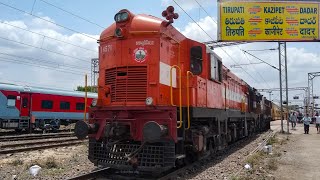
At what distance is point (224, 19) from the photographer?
19.2 metres

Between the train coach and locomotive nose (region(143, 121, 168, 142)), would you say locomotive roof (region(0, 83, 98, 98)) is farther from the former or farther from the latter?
locomotive nose (region(143, 121, 168, 142))

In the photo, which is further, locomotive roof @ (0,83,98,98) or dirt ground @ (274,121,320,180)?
locomotive roof @ (0,83,98,98)

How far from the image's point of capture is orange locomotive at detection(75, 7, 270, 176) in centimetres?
781

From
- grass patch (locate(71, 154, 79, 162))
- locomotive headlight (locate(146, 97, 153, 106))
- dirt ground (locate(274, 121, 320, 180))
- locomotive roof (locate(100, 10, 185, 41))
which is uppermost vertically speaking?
locomotive roof (locate(100, 10, 185, 41))

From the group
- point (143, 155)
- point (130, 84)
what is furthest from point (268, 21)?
point (143, 155)

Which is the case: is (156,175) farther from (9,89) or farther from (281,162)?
(9,89)

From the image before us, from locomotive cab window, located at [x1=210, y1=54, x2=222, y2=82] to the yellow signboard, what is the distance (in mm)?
7615

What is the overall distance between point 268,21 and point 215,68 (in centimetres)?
923

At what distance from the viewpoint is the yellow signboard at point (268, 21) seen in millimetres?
18953

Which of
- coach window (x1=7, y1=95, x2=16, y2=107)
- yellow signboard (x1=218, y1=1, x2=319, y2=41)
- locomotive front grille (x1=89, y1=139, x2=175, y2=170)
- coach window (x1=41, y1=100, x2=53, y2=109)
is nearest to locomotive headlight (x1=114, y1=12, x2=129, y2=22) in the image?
locomotive front grille (x1=89, y1=139, x2=175, y2=170)

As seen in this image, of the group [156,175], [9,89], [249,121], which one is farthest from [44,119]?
[156,175]

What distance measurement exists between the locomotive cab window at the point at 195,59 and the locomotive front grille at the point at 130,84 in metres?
1.80

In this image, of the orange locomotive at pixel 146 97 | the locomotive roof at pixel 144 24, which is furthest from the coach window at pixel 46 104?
the locomotive roof at pixel 144 24

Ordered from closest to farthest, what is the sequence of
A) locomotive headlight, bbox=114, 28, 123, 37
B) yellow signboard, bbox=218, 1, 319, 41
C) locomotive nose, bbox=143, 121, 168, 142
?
locomotive nose, bbox=143, 121, 168, 142 → locomotive headlight, bbox=114, 28, 123, 37 → yellow signboard, bbox=218, 1, 319, 41
